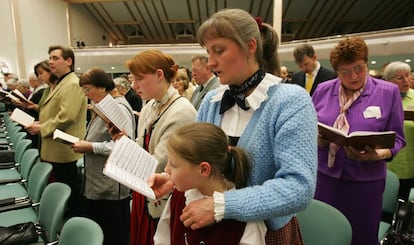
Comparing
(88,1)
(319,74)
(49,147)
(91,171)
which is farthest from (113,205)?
(88,1)

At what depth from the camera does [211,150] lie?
0.93m

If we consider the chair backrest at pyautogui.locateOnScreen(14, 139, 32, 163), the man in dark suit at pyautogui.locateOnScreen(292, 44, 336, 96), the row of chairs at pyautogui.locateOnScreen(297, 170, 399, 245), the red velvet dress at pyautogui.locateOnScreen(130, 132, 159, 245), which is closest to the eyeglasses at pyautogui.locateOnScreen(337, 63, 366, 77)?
the row of chairs at pyautogui.locateOnScreen(297, 170, 399, 245)

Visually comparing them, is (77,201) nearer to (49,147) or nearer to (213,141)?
(49,147)

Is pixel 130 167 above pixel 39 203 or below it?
above

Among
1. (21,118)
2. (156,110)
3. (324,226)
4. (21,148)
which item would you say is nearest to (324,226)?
(324,226)

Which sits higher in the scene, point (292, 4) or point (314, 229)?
point (292, 4)

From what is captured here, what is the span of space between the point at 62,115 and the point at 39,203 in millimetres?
716

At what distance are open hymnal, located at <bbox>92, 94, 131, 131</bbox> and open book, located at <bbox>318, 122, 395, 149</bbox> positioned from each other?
1.19 m

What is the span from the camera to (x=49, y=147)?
110 inches

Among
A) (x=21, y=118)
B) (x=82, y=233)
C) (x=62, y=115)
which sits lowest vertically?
(x=82, y=233)

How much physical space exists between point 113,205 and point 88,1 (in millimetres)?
15294

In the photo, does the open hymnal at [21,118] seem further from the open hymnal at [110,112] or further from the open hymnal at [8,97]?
the open hymnal at [110,112]

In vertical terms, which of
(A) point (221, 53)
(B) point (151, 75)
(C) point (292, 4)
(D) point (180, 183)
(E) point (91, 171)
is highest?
(C) point (292, 4)

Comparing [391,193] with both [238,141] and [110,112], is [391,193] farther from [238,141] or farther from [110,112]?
[110,112]
